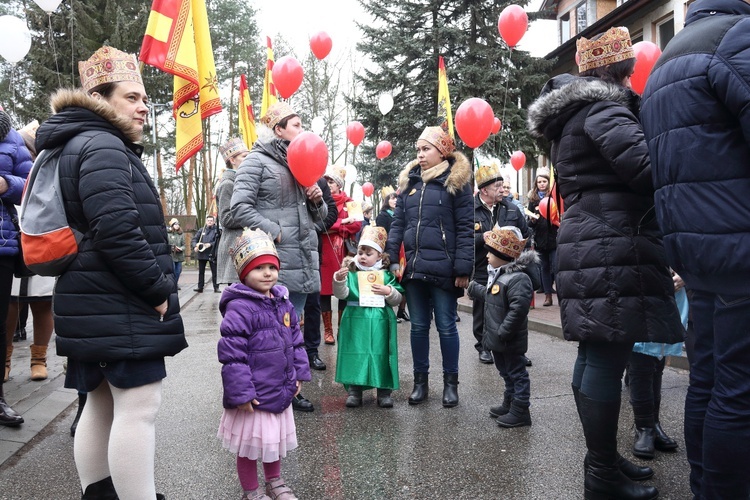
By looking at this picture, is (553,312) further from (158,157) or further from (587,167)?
(158,157)

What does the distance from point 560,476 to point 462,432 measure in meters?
0.91

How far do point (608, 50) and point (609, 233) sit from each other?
0.96 meters

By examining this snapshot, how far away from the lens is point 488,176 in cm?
679

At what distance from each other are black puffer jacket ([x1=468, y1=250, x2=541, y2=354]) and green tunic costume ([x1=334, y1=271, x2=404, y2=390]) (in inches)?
30.7

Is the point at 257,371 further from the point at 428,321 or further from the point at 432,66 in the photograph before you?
the point at 432,66

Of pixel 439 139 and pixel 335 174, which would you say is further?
pixel 335 174

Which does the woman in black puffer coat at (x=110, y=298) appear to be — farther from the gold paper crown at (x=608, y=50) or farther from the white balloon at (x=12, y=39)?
the white balloon at (x=12, y=39)

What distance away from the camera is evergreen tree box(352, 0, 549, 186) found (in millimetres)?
22078

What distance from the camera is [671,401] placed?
459cm

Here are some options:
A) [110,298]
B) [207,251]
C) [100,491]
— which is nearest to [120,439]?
[100,491]

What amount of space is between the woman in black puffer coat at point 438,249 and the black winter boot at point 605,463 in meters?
1.87

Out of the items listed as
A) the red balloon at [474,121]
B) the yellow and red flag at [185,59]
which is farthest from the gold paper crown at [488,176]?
the yellow and red flag at [185,59]

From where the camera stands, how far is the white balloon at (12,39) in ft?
26.2

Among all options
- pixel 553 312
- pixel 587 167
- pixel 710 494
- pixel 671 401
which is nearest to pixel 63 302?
pixel 587 167
